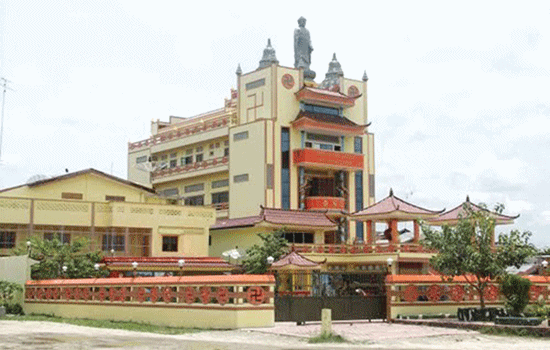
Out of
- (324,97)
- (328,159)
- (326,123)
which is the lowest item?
(328,159)

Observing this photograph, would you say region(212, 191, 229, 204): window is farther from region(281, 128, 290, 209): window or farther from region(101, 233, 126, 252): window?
region(101, 233, 126, 252): window

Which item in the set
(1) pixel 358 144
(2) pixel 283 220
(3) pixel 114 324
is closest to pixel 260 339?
(3) pixel 114 324

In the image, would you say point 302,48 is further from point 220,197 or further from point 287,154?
point 220,197

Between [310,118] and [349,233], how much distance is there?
8761 millimetres

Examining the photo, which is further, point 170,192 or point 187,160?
point 170,192

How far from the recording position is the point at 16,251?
41156 millimetres

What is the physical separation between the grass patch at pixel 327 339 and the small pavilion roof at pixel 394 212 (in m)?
24.6

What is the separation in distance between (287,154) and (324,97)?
4.81m

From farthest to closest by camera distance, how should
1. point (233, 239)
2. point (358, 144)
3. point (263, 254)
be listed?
point (358, 144), point (233, 239), point (263, 254)

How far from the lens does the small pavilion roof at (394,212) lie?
47.2 meters

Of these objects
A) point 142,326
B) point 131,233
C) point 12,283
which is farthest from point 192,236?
point 142,326

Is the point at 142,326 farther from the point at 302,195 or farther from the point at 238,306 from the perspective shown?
the point at 302,195

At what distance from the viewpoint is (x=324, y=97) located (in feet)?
186

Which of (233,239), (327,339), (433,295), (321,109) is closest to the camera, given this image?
(327,339)
